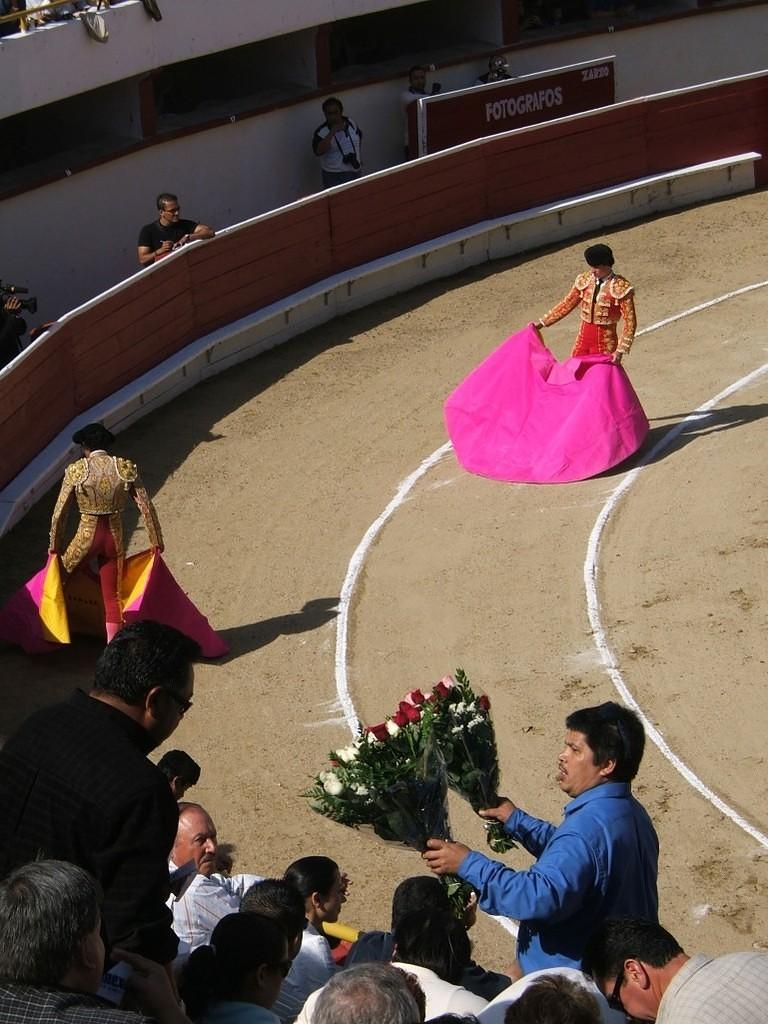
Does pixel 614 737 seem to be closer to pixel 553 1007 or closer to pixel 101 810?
pixel 553 1007

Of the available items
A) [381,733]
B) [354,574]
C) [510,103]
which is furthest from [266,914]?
[510,103]

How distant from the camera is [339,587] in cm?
1028

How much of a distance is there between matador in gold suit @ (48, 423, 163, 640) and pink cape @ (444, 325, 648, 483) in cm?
332

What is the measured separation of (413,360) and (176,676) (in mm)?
10391

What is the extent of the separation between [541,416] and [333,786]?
7.52 meters

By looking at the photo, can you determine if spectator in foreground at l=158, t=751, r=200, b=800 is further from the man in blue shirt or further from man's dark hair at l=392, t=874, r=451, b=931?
the man in blue shirt

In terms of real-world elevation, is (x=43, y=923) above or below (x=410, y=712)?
above

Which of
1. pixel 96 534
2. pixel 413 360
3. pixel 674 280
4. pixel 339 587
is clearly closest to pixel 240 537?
pixel 339 587

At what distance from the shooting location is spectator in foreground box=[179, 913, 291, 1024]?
3.76 metres

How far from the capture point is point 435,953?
166 inches

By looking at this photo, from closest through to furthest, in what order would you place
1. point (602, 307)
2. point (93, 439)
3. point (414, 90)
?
1. point (93, 439)
2. point (602, 307)
3. point (414, 90)

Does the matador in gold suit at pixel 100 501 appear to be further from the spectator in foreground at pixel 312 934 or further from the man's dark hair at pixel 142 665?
the man's dark hair at pixel 142 665

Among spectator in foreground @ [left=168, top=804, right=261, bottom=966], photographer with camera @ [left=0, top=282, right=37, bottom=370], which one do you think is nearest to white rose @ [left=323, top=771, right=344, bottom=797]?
spectator in foreground @ [left=168, top=804, right=261, bottom=966]

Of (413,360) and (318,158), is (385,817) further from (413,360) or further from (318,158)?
(318,158)
